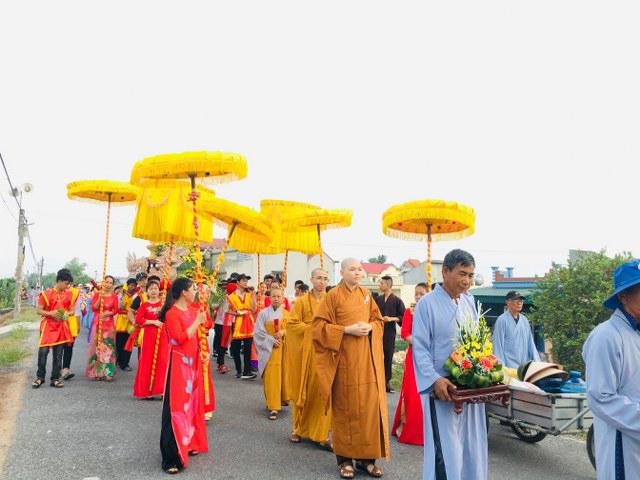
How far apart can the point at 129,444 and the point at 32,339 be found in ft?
42.2

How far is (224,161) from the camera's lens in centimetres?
568

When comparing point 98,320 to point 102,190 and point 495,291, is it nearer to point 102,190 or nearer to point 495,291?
point 102,190

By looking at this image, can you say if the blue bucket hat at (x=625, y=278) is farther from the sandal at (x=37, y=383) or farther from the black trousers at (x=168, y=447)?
the sandal at (x=37, y=383)

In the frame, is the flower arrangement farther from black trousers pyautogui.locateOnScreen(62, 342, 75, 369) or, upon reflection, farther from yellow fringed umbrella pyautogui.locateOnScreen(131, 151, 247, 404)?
black trousers pyautogui.locateOnScreen(62, 342, 75, 369)

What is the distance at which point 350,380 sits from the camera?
174 inches

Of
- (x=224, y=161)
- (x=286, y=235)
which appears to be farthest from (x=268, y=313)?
(x=224, y=161)

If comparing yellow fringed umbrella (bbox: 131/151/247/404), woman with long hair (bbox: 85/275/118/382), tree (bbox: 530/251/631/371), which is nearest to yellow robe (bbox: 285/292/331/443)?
yellow fringed umbrella (bbox: 131/151/247/404)

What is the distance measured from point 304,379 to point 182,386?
1.45 m

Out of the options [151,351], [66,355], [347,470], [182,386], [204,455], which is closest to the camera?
[347,470]

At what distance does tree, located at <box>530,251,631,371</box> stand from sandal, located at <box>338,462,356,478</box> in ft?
24.5

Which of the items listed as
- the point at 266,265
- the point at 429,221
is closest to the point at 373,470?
the point at 429,221

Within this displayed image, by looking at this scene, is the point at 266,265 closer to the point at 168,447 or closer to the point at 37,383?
the point at 37,383

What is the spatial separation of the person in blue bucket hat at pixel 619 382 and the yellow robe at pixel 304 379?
9.79ft

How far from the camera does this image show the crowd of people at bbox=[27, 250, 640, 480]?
2199mm
